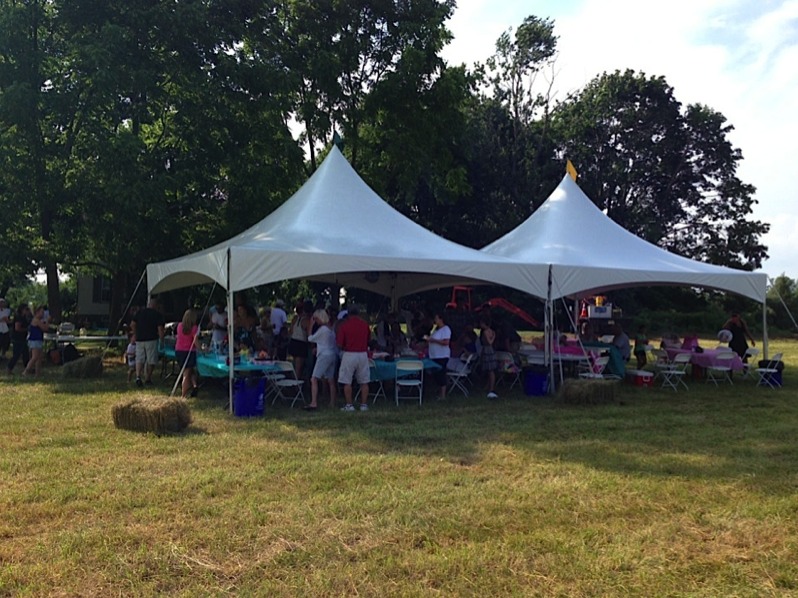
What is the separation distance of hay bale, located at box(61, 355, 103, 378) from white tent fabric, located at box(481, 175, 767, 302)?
23.2 ft

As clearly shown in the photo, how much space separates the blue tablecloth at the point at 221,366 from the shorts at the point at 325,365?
49cm

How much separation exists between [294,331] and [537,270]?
3.54 metres

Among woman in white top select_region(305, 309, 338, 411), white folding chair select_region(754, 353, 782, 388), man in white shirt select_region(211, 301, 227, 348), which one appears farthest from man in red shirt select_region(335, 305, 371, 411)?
white folding chair select_region(754, 353, 782, 388)

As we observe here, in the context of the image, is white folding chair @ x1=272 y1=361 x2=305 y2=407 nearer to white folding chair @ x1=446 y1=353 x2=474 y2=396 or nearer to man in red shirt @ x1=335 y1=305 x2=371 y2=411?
man in red shirt @ x1=335 y1=305 x2=371 y2=411

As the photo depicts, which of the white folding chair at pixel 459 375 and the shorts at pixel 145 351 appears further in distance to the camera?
the shorts at pixel 145 351

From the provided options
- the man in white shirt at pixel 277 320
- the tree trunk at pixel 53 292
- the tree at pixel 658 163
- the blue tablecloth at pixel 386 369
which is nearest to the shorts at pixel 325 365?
the blue tablecloth at pixel 386 369

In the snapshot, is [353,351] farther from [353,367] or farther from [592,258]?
[592,258]

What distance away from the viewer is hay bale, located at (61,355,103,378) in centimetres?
1024

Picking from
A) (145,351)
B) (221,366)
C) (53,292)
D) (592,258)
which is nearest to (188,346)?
(221,366)

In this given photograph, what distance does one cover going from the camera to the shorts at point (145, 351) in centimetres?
941

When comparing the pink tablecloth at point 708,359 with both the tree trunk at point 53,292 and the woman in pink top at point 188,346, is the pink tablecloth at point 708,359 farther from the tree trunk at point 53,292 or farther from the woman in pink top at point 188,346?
the tree trunk at point 53,292

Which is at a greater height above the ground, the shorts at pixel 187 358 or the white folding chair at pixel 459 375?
the shorts at pixel 187 358

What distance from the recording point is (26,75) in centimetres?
1183

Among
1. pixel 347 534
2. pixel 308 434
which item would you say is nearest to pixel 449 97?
pixel 308 434
